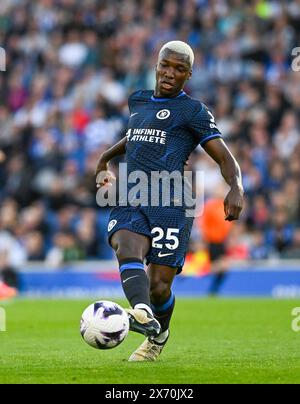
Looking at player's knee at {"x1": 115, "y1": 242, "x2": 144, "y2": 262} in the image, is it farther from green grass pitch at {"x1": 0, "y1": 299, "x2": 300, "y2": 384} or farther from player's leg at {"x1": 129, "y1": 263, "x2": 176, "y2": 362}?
green grass pitch at {"x1": 0, "y1": 299, "x2": 300, "y2": 384}

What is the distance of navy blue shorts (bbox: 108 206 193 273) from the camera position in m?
8.45

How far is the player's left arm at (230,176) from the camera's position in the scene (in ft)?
26.3

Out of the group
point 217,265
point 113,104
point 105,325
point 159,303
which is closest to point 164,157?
point 159,303

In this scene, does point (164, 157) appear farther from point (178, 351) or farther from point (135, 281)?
point (178, 351)

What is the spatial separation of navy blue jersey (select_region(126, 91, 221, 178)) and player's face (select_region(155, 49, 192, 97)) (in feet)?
0.49

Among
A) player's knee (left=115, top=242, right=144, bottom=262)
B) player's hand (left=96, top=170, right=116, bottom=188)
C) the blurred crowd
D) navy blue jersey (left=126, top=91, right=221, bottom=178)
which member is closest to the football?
player's knee (left=115, top=242, right=144, bottom=262)

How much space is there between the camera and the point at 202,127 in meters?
8.53

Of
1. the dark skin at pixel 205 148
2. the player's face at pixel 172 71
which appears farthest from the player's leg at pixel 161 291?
the player's face at pixel 172 71

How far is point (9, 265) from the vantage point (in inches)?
773

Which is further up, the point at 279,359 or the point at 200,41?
the point at 200,41

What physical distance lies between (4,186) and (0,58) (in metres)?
3.30

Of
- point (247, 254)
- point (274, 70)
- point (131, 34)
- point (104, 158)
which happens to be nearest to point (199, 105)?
point (104, 158)

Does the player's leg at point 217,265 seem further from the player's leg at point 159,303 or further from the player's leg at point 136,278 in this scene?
the player's leg at point 136,278
